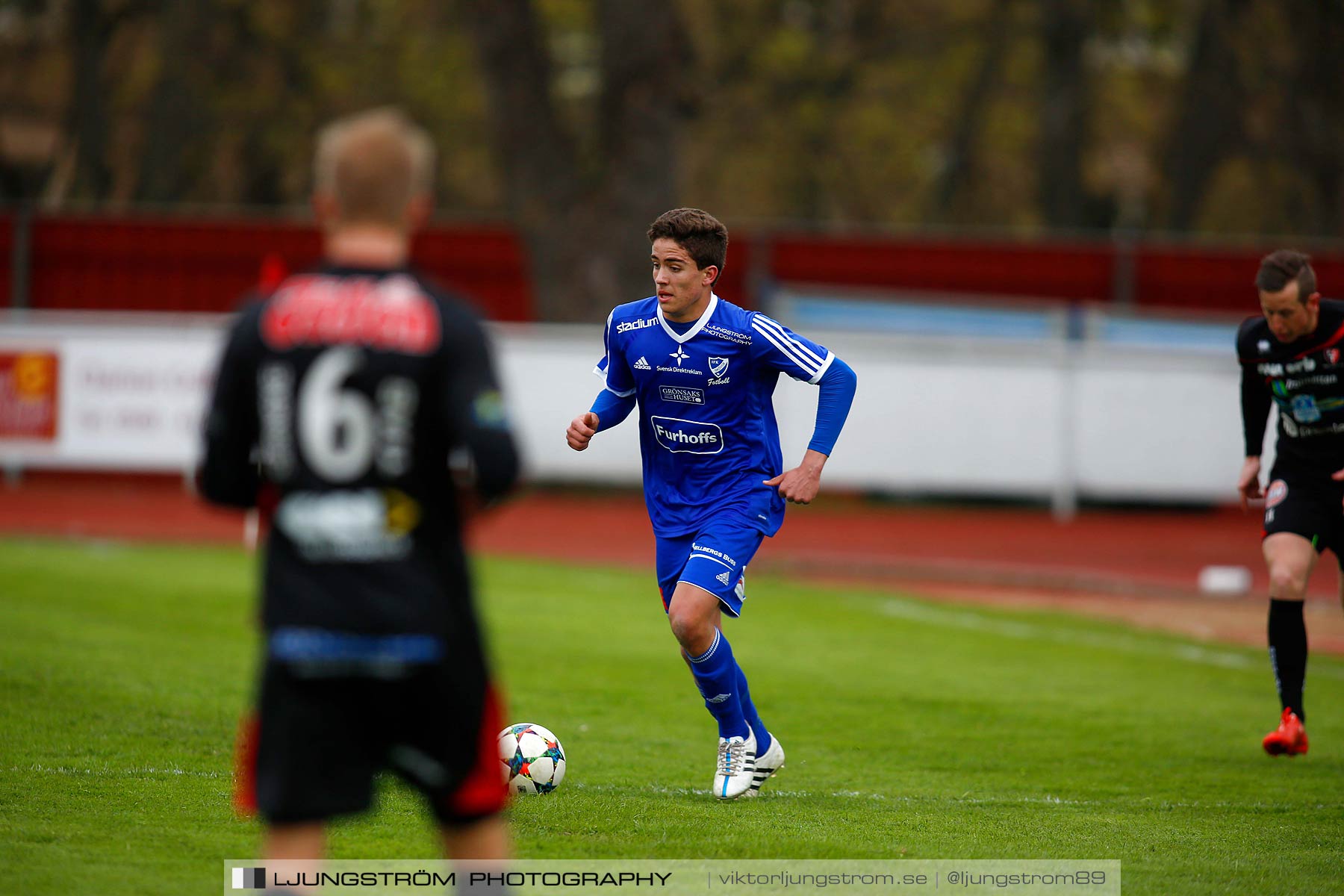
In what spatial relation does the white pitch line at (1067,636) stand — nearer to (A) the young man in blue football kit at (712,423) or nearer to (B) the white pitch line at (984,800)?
(B) the white pitch line at (984,800)

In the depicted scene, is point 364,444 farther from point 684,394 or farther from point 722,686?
point 722,686

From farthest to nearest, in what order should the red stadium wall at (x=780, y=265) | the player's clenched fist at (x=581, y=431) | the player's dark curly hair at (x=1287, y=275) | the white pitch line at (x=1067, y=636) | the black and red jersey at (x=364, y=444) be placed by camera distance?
the red stadium wall at (x=780, y=265), the white pitch line at (x=1067, y=636), the player's dark curly hair at (x=1287, y=275), the player's clenched fist at (x=581, y=431), the black and red jersey at (x=364, y=444)

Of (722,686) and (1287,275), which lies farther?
(1287,275)

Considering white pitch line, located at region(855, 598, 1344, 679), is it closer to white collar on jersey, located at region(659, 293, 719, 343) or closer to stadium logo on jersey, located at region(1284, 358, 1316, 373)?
stadium logo on jersey, located at region(1284, 358, 1316, 373)

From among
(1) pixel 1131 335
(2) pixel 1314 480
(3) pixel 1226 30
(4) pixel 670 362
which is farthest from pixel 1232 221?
(4) pixel 670 362

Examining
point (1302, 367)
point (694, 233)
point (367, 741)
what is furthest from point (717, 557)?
point (1302, 367)

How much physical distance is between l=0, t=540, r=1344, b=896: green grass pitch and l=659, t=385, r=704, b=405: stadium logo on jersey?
1.60m

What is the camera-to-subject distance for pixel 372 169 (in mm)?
3340

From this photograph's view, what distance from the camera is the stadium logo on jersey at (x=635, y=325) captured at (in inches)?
254

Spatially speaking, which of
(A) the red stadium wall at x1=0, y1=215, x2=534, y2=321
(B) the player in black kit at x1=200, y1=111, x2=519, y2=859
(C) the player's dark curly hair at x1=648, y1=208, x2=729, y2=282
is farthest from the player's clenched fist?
(A) the red stadium wall at x1=0, y1=215, x2=534, y2=321

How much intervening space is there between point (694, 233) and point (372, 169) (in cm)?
300

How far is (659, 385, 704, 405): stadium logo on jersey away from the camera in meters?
6.39

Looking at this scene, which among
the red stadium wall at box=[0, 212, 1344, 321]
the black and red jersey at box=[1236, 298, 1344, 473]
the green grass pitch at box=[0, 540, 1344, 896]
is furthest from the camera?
the red stadium wall at box=[0, 212, 1344, 321]

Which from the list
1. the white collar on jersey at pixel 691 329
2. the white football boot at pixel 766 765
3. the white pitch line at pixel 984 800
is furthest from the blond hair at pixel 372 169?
the white football boot at pixel 766 765
